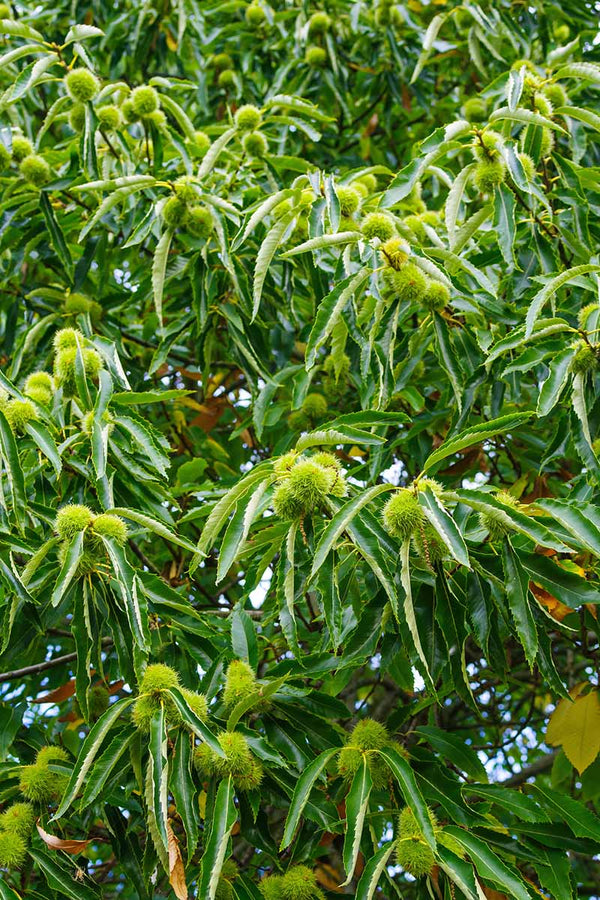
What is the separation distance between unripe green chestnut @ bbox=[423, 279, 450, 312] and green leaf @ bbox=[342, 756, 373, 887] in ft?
3.03

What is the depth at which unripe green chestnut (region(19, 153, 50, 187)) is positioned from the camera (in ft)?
8.91

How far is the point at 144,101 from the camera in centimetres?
272

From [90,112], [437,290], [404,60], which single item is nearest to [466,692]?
[437,290]

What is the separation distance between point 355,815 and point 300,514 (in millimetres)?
477

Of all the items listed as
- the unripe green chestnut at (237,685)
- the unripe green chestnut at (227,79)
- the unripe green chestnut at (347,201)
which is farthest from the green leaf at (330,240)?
the unripe green chestnut at (227,79)

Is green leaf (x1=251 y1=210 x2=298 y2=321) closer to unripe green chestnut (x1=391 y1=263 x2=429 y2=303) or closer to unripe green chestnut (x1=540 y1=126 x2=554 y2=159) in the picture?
unripe green chestnut (x1=391 y1=263 x2=429 y2=303)

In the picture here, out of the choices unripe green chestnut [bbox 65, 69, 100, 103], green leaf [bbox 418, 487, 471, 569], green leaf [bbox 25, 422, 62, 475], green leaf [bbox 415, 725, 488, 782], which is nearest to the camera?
green leaf [bbox 418, 487, 471, 569]

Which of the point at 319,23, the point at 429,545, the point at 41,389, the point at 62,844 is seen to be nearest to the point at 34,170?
the point at 41,389

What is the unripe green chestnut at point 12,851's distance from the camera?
178 centimetres

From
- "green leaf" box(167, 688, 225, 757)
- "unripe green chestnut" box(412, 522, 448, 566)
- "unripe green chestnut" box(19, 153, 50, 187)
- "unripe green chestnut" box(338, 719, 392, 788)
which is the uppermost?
"unripe green chestnut" box(19, 153, 50, 187)

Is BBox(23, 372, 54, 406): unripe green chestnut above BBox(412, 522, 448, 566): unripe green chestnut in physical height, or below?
above

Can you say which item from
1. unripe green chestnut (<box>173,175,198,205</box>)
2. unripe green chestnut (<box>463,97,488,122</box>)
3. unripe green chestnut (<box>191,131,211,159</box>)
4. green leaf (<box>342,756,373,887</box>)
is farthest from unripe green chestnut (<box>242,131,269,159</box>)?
green leaf (<box>342,756,373,887</box>)

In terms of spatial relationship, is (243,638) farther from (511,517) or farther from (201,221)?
(201,221)

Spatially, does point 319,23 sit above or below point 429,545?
above
